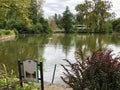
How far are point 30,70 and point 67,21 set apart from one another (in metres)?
68.4

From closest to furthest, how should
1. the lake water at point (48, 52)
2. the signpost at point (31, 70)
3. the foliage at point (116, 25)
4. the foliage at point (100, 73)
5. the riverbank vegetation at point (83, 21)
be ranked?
1. the foliage at point (100, 73)
2. the signpost at point (31, 70)
3. the lake water at point (48, 52)
4. the riverbank vegetation at point (83, 21)
5. the foliage at point (116, 25)

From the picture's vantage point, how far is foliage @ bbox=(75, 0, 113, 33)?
→ 212 ft

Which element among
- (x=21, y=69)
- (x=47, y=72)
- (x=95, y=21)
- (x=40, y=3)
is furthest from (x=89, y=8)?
(x=21, y=69)

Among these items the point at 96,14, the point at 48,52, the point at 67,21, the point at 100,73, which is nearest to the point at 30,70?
the point at 100,73

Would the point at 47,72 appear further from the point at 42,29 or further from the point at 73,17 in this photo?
the point at 73,17

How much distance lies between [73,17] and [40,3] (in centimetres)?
1619

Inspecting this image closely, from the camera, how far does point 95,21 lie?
221ft

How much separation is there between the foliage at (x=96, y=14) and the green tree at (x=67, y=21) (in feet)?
14.3

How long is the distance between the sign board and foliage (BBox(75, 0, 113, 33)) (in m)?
60.1

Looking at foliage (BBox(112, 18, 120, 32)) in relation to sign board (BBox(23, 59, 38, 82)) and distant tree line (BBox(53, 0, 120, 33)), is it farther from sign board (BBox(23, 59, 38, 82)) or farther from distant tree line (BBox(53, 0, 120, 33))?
sign board (BBox(23, 59, 38, 82))

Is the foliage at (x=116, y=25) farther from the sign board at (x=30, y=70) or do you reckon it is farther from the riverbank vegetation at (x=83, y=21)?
the sign board at (x=30, y=70)

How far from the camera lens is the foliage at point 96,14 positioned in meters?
64.5

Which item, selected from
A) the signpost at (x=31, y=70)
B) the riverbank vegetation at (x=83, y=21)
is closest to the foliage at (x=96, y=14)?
the riverbank vegetation at (x=83, y=21)

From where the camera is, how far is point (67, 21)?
73.6 meters
